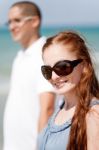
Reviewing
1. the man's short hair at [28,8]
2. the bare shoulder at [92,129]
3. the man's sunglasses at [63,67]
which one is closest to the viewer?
the bare shoulder at [92,129]

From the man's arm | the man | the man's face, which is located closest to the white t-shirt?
the man

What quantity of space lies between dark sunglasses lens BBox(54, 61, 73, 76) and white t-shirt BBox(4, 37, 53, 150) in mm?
1682

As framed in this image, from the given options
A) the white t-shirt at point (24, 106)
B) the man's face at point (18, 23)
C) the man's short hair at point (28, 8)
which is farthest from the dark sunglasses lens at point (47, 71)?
the man's short hair at point (28, 8)

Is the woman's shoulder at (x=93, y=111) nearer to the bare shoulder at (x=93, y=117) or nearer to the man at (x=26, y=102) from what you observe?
the bare shoulder at (x=93, y=117)

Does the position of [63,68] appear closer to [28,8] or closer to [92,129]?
[92,129]

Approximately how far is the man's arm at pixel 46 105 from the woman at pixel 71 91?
149cm

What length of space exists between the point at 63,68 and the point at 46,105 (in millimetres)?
1636

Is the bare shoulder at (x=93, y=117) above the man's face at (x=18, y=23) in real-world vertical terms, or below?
below

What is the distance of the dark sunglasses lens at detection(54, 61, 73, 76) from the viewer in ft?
9.75

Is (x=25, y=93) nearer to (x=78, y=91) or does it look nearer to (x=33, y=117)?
(x=33, y=117)

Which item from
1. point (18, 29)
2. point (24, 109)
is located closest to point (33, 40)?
point (18, 29)

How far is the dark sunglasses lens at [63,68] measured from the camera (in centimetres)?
297

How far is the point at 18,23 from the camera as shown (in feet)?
17.3

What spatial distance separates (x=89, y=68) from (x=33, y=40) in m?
2.11
